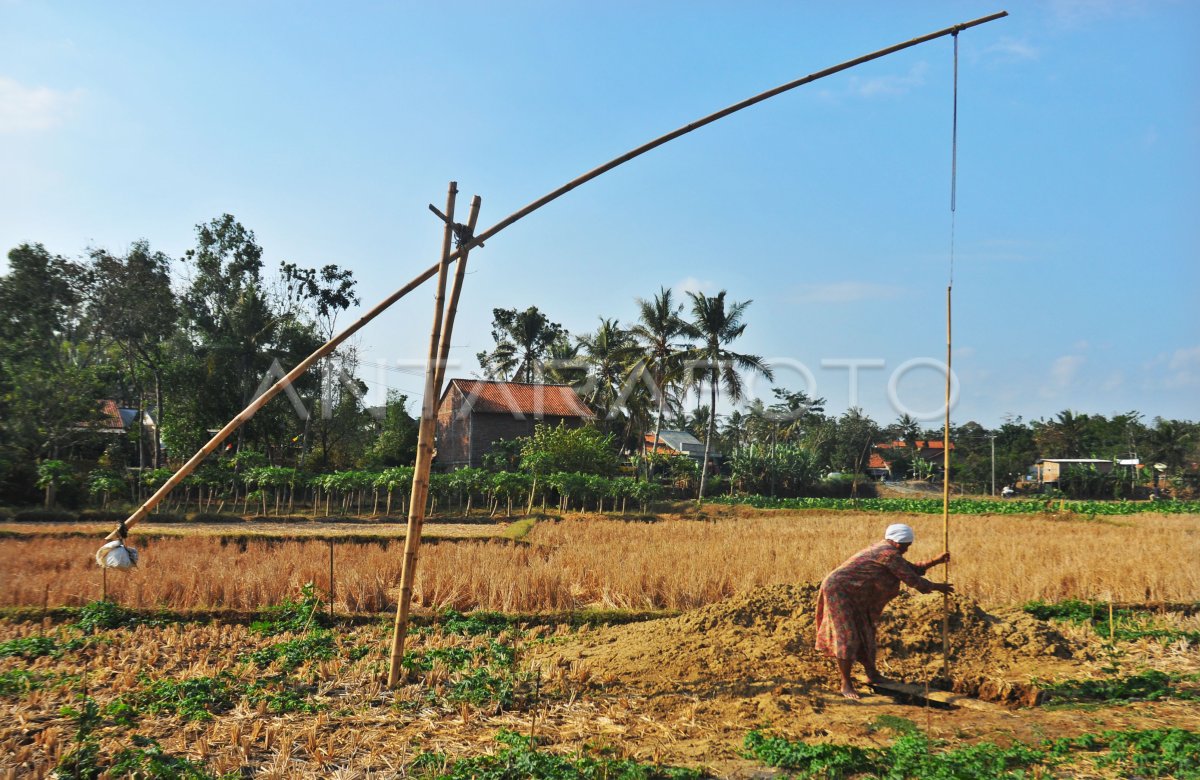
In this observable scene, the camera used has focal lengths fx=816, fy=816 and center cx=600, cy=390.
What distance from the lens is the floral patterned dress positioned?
555 centimetres

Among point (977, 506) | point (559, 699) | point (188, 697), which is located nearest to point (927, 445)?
point (977, 506)

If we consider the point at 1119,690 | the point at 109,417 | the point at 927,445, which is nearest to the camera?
the point at 1119,690

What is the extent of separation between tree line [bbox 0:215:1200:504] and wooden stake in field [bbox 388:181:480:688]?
62.3 feet

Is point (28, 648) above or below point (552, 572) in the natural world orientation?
below

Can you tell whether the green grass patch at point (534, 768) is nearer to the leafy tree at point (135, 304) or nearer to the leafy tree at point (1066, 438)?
the leafy tree at point (135, 304)

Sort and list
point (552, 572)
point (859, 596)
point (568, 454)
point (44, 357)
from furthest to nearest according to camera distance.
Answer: point (568, 454) → point (44, 357) → point (552, 572) → point (859, 596)

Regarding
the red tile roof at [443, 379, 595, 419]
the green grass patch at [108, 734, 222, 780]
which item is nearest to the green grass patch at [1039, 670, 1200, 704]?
the green grass patch at [108, 734, 222, 780]

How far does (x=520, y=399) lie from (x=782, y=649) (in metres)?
30.5

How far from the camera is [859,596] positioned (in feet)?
18.5

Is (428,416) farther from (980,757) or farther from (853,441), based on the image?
(853,441)

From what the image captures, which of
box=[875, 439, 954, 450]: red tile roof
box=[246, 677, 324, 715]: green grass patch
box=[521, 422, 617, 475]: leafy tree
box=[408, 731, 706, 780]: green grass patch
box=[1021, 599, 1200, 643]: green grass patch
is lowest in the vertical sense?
box=[246, 677, 324, 715]: green grass patch

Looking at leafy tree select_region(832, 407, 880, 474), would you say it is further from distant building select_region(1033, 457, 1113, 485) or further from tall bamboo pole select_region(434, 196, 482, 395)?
tall bamboo pole select_region(434, 196, 482, 395)

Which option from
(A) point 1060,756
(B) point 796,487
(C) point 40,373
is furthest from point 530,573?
(B) point 796,487

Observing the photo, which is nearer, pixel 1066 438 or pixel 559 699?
pixel 559 699
